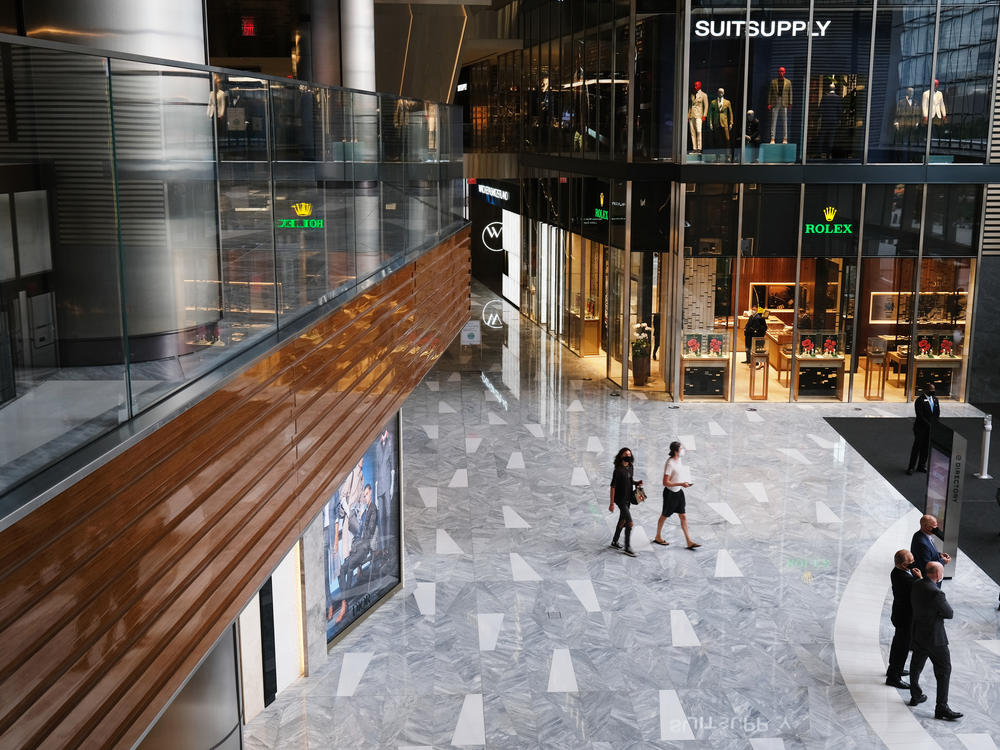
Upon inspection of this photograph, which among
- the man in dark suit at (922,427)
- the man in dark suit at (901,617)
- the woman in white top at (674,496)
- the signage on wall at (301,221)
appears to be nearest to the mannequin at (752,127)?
the man in dark suit at (922,427)

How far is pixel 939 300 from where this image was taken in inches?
789

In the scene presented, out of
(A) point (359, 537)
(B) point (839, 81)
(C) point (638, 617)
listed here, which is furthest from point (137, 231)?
(B) point (839, 81)

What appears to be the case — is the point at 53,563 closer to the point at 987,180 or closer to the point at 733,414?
the point at 733,414

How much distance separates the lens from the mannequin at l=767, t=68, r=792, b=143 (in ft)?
63.3

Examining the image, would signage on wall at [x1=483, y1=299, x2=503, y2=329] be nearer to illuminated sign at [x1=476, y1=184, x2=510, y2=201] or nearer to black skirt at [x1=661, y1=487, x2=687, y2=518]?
illuminated sign at [x1=476, y1=184, x2=510, y2=201]

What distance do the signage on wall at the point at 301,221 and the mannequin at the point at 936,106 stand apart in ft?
54.9

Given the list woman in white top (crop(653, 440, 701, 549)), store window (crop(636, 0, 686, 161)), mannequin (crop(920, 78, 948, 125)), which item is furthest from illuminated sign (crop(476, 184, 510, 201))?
woman in white top (crop(653, 440, 701, 549))

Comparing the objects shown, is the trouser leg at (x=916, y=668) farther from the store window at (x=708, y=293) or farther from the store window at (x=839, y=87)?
the store window at (x=839, y=87)

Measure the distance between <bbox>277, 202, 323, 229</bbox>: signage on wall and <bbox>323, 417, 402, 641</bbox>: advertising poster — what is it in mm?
3691

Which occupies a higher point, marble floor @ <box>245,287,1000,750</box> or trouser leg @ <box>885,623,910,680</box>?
trouser leg @ <box>885,623,910,680</box>

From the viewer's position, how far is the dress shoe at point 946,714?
8578mm

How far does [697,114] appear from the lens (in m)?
19.4

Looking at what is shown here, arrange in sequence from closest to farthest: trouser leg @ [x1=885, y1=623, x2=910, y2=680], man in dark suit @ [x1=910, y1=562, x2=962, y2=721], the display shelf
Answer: man in dark suit @ [x1=910, y1=562, x2=962, y2=721] < trouser leg @ [x1=885, y1=623, x2=910, y2=680] < the display shelf

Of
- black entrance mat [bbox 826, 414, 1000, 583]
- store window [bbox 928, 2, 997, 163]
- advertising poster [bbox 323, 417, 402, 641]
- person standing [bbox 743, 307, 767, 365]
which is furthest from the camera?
person standing [bbox 743, 307, 767, 365]
